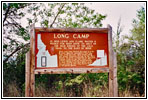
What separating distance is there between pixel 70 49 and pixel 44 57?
78cm

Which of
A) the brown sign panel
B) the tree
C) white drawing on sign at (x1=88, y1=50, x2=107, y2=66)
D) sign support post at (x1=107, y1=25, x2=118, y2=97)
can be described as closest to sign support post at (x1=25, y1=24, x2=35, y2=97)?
the brown sign panel

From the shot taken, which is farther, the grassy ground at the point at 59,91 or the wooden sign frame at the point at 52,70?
the grassy ground at the point at 59,91

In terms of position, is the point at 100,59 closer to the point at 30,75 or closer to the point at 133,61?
the point at 30,75

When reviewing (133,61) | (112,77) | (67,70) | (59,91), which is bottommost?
(59,91)

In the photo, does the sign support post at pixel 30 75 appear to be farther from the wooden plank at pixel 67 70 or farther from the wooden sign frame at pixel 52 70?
the wooden plank at pixel 67 70

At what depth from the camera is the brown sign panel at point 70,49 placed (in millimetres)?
5574

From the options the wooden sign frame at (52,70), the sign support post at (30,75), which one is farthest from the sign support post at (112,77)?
the sign support post at (30,75)


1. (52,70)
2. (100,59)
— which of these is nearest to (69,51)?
(52,70)

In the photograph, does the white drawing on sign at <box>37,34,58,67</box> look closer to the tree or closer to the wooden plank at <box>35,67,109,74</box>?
the wooden plank at <box>35,67,109,74</box>

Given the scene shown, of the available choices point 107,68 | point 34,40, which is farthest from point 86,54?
point 34,40

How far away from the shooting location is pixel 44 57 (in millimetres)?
5555

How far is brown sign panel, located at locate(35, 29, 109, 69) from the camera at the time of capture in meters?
5.57

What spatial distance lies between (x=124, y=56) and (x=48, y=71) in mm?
3678

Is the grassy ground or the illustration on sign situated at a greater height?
the illustration on sign
